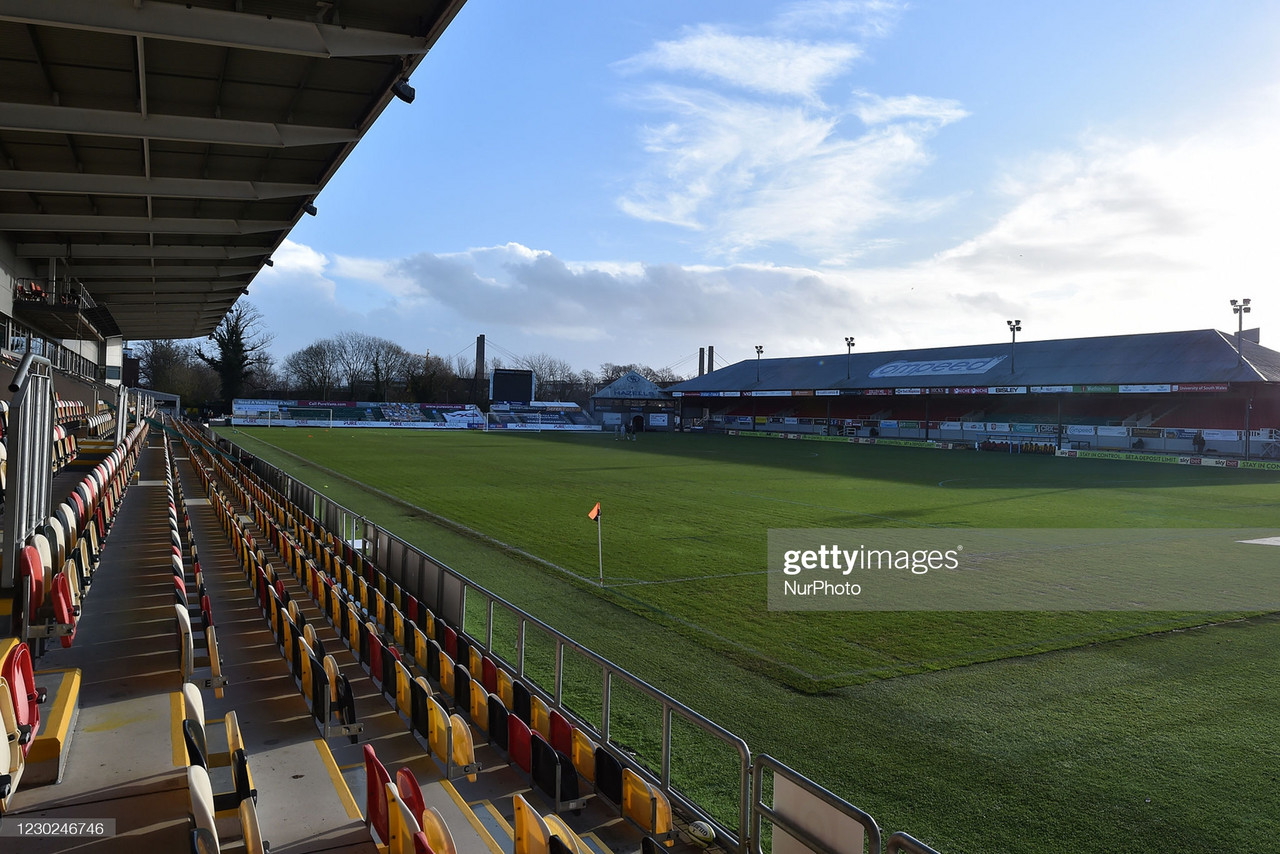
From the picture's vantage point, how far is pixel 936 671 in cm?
834

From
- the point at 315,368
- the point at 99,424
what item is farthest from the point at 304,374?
the point at 99,424

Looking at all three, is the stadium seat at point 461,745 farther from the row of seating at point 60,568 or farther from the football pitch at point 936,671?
the row of seating at point 60,568

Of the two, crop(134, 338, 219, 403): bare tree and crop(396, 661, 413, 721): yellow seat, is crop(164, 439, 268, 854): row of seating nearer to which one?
crop(396, 661, 413, 721): yellow seat

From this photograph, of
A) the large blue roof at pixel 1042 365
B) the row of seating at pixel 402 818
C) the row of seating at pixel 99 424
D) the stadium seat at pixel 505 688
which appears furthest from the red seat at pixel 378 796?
the large blue roof at pixel 1042 365

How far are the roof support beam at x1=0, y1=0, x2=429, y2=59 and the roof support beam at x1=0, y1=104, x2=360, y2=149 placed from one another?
2.77m

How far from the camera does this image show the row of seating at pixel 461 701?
196 inches

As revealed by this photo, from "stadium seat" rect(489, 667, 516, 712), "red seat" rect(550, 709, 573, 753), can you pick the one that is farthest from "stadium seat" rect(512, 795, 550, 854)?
"stadium seat" rect(489, 667, 516, 712)

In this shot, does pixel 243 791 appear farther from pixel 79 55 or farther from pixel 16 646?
pixel 79 55

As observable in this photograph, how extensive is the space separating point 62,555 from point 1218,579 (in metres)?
16.4

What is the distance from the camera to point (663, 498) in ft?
73.8

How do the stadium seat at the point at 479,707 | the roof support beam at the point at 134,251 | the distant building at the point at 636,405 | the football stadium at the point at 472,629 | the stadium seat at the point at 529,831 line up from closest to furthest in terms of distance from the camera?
the stadium seat at the point at 529,831
the football stadium at the point at 472,629
the stadium seat at the point at 479,707
the roof support beam at the point at 134,251
the distant building at the point at 636,405

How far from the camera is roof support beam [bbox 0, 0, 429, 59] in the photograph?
727 centimetres

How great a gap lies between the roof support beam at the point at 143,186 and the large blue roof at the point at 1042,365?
1757 inches

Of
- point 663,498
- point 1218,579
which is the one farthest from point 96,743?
point 663,498
